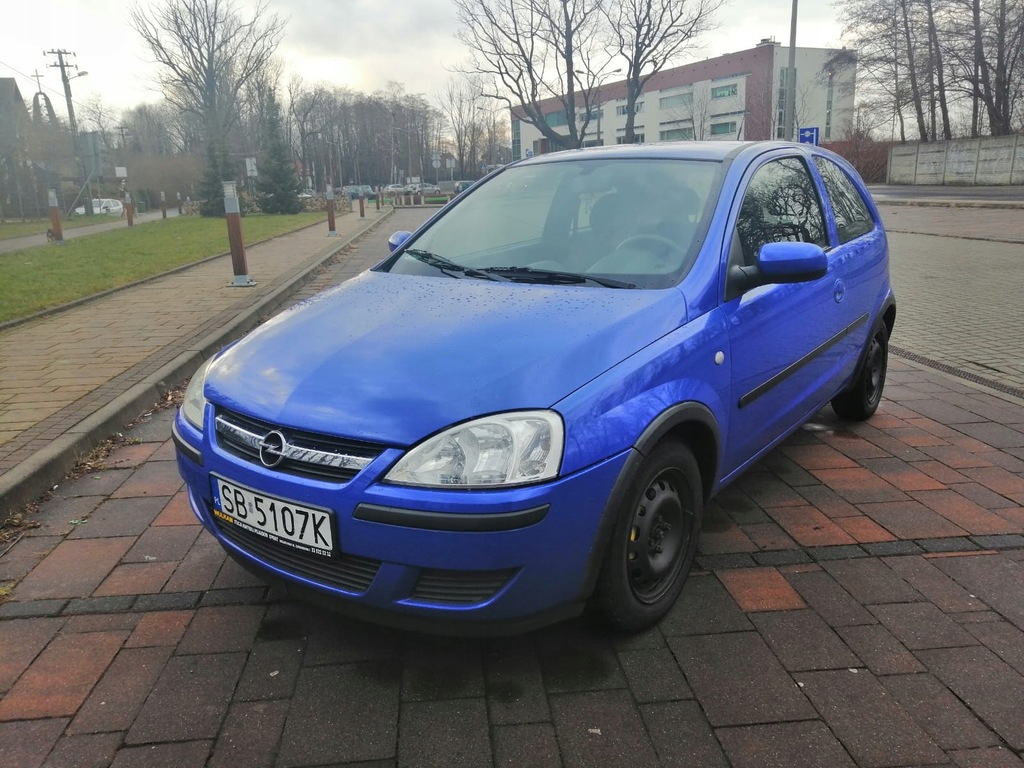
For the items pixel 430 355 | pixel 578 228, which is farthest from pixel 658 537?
pixel 578 228

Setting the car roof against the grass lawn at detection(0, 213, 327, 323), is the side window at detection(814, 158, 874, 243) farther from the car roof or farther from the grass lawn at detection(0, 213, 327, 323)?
the grass lawn at detection(0, 213, 327, 323)

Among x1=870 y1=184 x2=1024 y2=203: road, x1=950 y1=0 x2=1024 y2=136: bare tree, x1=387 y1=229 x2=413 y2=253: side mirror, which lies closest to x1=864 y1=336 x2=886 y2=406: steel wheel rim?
x1=387 y1=229 x2=413 y2=253: side mirror

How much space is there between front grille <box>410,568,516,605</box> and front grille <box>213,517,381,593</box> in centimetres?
14

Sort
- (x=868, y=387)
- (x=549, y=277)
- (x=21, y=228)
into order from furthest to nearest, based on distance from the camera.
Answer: (x=21, y=228) < (x=868, y=387) < (x=549, y=277)

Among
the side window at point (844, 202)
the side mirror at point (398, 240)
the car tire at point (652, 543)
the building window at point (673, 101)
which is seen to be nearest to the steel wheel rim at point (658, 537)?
the car tire at point (652, 543)

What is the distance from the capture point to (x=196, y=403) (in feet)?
8.79

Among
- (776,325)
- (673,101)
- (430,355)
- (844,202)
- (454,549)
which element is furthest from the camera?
(673,101)

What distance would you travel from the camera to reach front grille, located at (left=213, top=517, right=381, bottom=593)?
2141 millimetres

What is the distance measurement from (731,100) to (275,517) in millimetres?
84722

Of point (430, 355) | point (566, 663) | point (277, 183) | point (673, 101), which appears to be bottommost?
point (566, 663)

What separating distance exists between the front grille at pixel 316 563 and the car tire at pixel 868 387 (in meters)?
3.32

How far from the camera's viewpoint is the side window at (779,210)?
122 inches

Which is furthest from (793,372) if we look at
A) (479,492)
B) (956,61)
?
(956,61)

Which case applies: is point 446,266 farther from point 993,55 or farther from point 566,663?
point 993,55
